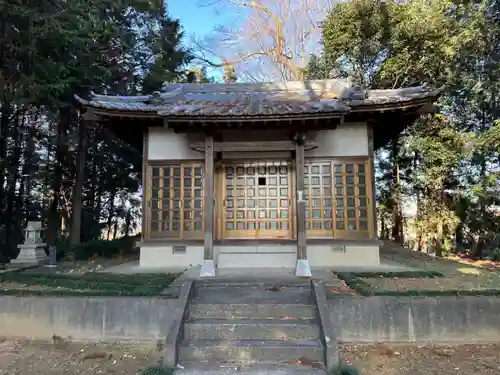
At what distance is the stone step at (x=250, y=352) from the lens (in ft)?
14.1

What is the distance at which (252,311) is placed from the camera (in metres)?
5.09

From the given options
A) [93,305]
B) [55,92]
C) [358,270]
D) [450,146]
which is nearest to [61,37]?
[55,92]

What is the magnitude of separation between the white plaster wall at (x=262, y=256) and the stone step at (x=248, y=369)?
3.88 m

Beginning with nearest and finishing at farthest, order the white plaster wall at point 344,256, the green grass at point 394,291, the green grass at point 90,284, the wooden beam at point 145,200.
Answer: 1. the green grass at point 394,291
2. the green grass at point 90,284
3. the white plaster wall at point 344,256
4. the wooden beam at point 145,200

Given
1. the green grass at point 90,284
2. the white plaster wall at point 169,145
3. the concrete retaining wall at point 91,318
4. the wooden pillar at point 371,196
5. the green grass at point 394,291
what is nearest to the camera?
the concrete retaining wall at point 91,318

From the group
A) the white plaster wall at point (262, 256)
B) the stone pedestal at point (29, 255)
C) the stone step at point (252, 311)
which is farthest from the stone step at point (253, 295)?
Answer: the stone pedestal at point (29, 255)

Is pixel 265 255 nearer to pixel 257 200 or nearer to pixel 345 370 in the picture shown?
pixel 257 200

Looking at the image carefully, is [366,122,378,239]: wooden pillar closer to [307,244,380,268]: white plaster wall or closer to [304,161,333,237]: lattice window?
[307,244,380,268]: white plaster wall

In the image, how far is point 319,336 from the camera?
4.57 metres

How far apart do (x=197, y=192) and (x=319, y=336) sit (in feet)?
15.3

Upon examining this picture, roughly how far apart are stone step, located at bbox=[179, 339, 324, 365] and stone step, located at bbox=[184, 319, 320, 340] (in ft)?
0.55

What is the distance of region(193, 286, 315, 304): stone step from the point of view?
17.5ft

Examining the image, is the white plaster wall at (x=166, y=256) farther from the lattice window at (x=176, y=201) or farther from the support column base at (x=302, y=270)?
the support column base at (x=302, y=270)

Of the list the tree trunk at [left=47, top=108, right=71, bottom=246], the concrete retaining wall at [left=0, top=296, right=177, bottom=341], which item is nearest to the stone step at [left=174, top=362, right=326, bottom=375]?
the concrete retaining wall at [left=0, top=296, right=177, bottom=341]
